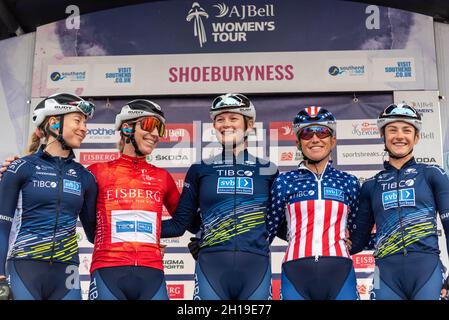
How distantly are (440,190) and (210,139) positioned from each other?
3031 mm

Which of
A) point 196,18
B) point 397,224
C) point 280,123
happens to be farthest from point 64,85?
point 397,224

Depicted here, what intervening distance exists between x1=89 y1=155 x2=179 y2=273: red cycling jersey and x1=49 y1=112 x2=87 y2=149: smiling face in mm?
250

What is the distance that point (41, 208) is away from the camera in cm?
320

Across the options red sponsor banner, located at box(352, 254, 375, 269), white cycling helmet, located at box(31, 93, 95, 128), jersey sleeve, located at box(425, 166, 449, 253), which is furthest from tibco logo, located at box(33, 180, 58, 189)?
red sponsor banner, located at box(352, 254, 375, 269)

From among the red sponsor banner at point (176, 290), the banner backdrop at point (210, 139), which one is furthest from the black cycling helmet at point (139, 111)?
the red sponsor banner at point (176, 290)

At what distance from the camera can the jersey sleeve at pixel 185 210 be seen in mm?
3660

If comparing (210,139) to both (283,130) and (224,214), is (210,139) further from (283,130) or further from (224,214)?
(224,214)

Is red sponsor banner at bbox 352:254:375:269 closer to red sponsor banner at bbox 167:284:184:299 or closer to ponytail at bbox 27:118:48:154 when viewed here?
red sponsor banner at bbox 167:284:184:299

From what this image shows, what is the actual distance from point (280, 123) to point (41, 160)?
3129 mm

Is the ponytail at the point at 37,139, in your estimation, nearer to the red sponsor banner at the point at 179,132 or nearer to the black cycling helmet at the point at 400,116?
the black cycling helmet at the point at 400,116

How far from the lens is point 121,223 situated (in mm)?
3350

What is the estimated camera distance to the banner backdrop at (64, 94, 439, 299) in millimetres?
5867

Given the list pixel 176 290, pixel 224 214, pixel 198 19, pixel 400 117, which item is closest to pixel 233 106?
pixel 224 214
